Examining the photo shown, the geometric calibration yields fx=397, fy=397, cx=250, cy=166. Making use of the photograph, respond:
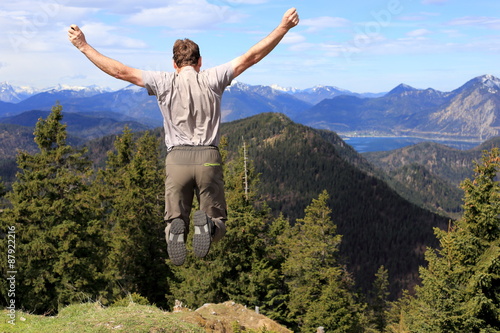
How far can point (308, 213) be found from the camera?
38.0 m

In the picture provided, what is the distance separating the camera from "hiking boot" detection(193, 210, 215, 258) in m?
5.20

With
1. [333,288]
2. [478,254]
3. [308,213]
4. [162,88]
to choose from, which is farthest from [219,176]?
[308,213]

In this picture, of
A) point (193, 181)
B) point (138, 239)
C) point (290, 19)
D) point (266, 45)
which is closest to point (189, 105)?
point (193, 181)

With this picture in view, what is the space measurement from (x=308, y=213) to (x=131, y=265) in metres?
16.7

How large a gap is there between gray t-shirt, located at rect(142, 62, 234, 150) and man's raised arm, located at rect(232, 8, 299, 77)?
0.13 metres

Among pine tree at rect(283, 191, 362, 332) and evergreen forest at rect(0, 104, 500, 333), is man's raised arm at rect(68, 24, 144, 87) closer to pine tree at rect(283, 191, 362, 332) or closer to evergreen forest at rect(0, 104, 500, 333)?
evergreen forest at rect(0, 104, 500, 333)

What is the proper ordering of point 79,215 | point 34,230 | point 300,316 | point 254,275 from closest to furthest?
point 34,230 < point 79,215 < point 254,275 < point 300,316

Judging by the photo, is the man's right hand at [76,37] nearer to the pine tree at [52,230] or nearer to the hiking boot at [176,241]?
the hiking boot at [176,241]

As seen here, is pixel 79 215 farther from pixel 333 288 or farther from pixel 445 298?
pixel 445 298

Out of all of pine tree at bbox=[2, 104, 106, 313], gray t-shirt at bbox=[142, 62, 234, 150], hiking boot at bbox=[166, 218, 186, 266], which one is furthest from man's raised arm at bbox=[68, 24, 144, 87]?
pine tree at bbox=[2, 104, 106, 313]

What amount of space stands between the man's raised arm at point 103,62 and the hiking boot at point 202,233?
1887 mm

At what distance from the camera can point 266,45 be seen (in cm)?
481

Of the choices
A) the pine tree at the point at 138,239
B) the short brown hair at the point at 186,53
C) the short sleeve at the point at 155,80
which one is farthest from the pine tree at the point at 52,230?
the short brown hair at the point at 186,53

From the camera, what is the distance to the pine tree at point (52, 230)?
2608 cm
